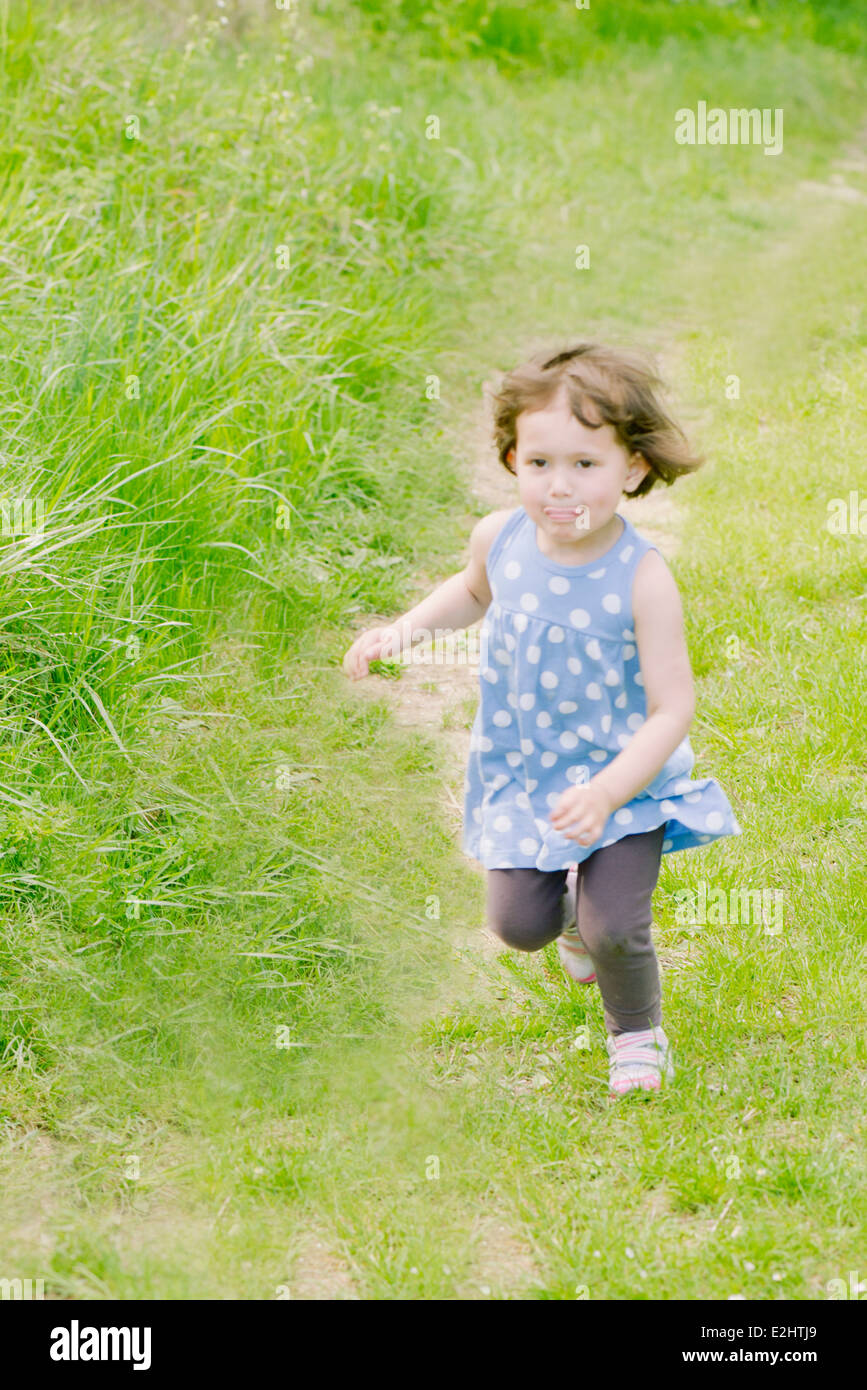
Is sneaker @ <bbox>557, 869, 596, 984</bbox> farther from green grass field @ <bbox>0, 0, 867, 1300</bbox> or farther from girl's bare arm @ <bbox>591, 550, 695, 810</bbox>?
girl's bare arm @ <bbox>591, 550, 695, 810</bbox>

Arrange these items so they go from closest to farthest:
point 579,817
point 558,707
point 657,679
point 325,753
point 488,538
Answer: point 579,817, point 657,679, point 558,707, point 488,538, point 325,753

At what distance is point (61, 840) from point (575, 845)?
1.15 meters

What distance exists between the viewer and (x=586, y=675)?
261cm

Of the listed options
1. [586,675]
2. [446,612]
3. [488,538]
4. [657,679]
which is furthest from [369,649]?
[657,679]

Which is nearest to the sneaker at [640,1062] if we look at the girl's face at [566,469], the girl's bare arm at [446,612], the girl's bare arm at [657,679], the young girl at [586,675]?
the young girl at [586,675]

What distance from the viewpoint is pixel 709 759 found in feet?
12.8

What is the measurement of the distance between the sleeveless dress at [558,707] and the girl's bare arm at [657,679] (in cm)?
3

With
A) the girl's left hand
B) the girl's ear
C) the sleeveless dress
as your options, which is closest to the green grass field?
the sleeveless dress

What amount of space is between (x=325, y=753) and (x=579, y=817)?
5.46ft

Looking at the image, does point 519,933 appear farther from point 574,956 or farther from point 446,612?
point 446,612

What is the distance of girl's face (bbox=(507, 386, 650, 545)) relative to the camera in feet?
8.29

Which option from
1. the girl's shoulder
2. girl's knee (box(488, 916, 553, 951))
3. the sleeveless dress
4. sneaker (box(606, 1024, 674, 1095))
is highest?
the girl's shoulder

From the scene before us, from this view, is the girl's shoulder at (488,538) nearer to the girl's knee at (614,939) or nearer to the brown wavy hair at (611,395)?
the brown wavy hair at (611,395)
